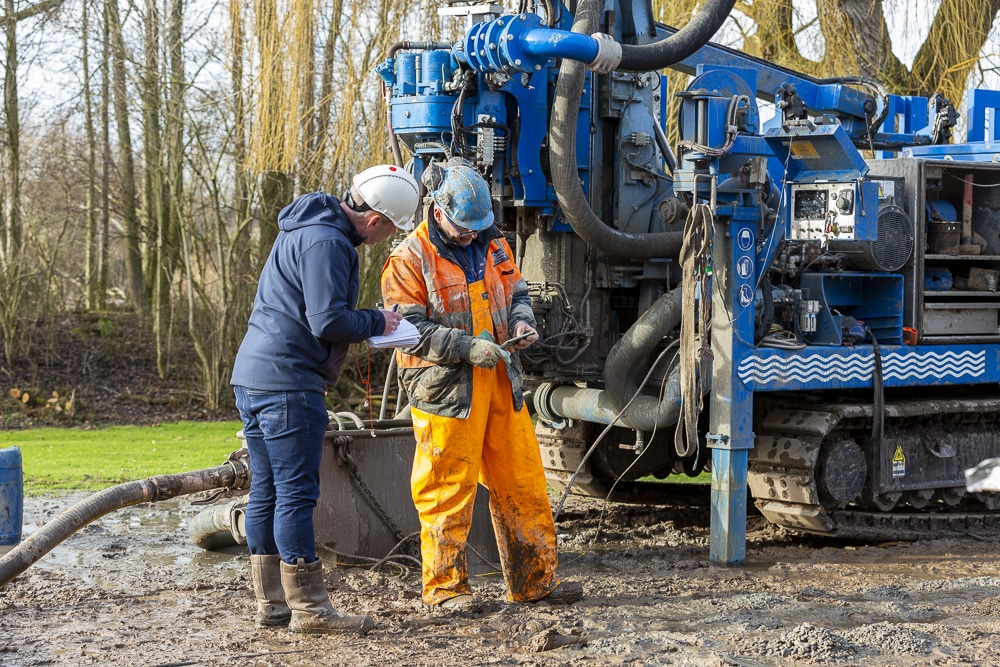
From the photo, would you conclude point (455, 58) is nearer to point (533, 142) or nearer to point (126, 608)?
point (533, 142)

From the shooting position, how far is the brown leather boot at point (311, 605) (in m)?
5.56

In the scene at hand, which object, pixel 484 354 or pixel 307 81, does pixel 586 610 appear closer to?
pixel 484 354

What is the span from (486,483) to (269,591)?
1.20m

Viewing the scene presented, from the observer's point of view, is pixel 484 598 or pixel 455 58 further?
pixel 455 58

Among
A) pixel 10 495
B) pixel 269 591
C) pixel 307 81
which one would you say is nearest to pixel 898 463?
pixel 269 591

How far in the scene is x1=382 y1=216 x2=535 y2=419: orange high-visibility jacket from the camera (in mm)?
5973

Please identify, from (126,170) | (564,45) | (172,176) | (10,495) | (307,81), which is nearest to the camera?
(564,45)

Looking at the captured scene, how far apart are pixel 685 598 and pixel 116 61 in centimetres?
1257

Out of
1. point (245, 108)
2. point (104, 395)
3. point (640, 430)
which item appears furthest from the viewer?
point (104, 395)

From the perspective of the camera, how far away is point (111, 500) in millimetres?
6219

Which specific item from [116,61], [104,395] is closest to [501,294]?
[104,395]

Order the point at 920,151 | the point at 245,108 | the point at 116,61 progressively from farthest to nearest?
the point at 116,61
the point at 245,108
the point at 920,151

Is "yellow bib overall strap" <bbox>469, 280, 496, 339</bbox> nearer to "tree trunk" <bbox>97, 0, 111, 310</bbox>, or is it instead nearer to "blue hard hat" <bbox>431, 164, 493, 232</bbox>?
"blue hard hat" <bbox>431, 164, 493, 232</bbox>

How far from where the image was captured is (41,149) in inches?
686
